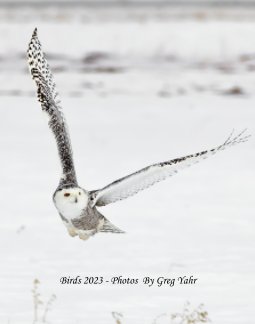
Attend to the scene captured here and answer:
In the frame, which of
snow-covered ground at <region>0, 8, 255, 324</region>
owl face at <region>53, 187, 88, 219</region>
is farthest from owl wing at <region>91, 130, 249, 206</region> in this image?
snow-covered ground at <region>0, 8, 255, 324</region>

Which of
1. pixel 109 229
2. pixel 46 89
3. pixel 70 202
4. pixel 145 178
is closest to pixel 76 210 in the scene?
pixel 70 202

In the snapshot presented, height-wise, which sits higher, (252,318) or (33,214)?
(33,214)

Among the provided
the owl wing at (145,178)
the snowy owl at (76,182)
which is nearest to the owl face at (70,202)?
the snowy owl at (76,182)

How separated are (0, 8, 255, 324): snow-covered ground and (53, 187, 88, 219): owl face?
1238mm

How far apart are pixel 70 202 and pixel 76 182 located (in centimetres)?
19

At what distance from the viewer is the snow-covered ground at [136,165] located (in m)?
6.82

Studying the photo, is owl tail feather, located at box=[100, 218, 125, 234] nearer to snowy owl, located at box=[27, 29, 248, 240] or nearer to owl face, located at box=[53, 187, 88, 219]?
snowy owl, located at box=[27, 29, 248, 240]

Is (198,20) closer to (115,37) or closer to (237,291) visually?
(115,37)

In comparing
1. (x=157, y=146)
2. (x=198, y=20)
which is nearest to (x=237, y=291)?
(x=157, y=146)

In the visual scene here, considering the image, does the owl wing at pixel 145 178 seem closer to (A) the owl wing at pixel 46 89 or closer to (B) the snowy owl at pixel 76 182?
(B) the snowy owl at pixel 76 182

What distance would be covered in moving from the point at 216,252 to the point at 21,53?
1190 cm

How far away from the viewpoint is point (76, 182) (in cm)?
514

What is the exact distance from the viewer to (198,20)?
21.7 metres

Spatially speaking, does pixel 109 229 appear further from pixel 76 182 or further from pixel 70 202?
pixel 70 202
